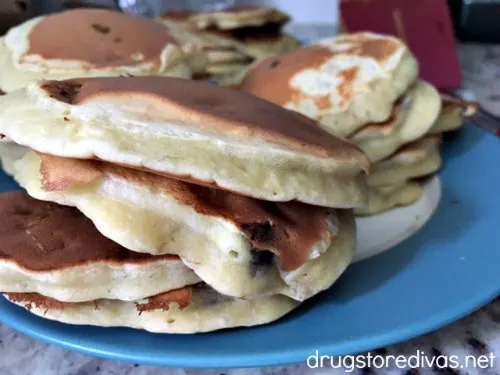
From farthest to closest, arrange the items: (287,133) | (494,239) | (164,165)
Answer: (494,239) < (287,133) < (164,165)

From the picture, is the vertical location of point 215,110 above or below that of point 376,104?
above

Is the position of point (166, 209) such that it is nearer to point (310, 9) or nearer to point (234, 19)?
point (234, 19)

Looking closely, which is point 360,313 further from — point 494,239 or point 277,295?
point 494,239

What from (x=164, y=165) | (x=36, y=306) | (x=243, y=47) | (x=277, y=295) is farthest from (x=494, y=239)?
(x=243, y=47)

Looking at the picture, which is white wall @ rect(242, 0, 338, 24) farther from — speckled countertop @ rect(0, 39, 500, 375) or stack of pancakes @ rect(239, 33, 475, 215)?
speckled countertop @ rect(0, 39, 500, 375)

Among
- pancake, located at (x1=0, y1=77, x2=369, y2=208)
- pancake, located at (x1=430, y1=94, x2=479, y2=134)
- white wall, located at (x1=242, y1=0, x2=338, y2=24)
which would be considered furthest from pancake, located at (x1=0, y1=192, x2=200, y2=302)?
white wall, located at (x1=242, y1=0, x2=338, y2=24)

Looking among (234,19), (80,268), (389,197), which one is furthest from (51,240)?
(234,19)
